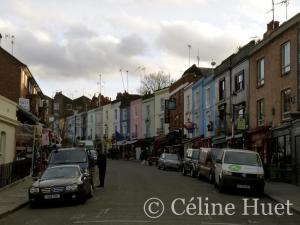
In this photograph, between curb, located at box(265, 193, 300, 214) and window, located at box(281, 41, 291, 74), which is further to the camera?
window, located at box(281, 41, 291, 74)

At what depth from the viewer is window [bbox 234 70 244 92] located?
42.2m

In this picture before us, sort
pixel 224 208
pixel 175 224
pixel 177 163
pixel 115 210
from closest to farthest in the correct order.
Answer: pixel 175 224 → pixel 115 210 → pixel 224 208 → pixel 177 163

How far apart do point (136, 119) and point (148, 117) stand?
510 cm

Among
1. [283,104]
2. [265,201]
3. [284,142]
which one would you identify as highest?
[283,104]

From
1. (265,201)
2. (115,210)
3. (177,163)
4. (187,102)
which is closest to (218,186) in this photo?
(265,201)

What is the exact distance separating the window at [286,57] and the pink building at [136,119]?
47865 mm

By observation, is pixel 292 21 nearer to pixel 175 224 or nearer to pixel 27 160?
pixel 27 160

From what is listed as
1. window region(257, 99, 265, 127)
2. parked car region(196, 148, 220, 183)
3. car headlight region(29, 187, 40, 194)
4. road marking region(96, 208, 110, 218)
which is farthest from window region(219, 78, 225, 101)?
road marking region(96, 208, 110, 218)

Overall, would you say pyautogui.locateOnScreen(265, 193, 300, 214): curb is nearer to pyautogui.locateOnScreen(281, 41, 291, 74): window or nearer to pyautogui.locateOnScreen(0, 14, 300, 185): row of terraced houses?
pyautogui.locateOnScreen(0, 14, 300, 185): row of terraced houses

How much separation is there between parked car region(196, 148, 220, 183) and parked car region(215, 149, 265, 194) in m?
3.61

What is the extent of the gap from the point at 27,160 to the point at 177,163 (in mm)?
16463

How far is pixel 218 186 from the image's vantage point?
84.5 feet

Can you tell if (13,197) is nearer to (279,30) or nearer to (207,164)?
(207,164)

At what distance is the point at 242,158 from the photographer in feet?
83.1
